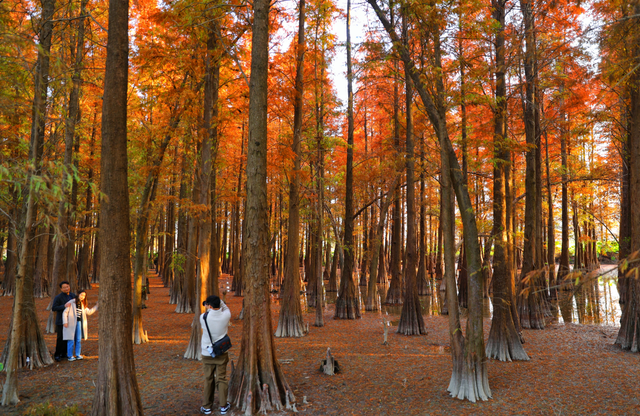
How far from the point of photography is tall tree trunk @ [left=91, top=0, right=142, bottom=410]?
15.5 feet

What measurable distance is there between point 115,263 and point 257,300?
82.1 inches

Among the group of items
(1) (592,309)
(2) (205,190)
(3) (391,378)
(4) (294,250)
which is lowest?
(1) (592,309)

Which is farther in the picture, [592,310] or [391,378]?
[592,310]

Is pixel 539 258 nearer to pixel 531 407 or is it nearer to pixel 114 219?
pixel 531 407

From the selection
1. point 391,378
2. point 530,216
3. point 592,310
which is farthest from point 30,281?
point 592,310

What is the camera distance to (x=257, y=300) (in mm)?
5871

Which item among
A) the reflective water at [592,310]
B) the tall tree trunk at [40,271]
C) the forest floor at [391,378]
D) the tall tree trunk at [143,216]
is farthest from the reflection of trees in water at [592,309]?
the tall tree trunk at [40,271]

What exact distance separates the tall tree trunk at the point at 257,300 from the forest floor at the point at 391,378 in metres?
0.57

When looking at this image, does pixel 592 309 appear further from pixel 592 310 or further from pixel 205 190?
pixel 205 190

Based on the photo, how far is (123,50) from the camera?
5.03 m

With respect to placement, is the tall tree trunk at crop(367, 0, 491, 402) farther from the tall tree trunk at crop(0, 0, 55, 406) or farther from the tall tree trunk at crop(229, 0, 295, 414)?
the tall tree trunk at crop(0, 0, 55, 406)

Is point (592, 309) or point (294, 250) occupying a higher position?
point (294, 250)

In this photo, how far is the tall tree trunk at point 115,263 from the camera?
472 centimetres

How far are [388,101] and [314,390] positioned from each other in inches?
566
